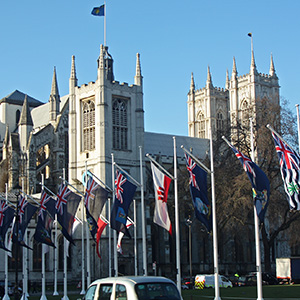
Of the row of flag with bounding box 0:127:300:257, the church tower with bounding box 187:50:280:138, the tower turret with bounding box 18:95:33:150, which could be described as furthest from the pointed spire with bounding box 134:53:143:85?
the church tower with bounding box 187:50:280:138

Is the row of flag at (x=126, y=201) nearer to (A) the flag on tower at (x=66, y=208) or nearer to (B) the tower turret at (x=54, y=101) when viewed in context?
(A) the flag on tower at (x=66, y=208)

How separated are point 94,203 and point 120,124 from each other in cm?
2807

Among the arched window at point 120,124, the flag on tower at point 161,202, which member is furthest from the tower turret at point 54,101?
the flag on tower at point 161,202

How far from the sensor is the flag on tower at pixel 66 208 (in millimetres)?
32594

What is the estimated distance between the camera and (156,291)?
14.6 meters

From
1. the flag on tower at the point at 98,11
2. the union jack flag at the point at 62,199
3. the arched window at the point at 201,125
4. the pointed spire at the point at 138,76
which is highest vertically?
the flag on tower at the point at 98,11

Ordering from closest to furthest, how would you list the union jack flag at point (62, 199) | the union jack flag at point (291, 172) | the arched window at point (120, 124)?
the union jack flag at point (291, 172)
the union jack flag at point (62, 199)
the arched window at point (120, 124)

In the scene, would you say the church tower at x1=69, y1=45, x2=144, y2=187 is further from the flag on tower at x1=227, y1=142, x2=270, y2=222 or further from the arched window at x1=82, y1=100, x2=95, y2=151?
the flag on tower at x1=227, y1=142, x2=270, y2=222

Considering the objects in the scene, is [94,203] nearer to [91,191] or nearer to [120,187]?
[91,191]

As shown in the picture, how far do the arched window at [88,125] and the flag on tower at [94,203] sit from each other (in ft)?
87.8

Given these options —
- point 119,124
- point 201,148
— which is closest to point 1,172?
point 119,124

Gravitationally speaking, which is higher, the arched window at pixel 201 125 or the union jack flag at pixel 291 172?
the arched window at pixel 201 125

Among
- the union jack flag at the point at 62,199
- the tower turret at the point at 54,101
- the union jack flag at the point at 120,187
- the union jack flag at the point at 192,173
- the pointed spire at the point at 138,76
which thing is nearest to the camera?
the union jack flag at the point at 192,173

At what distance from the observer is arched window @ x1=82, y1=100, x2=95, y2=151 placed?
59.1m
